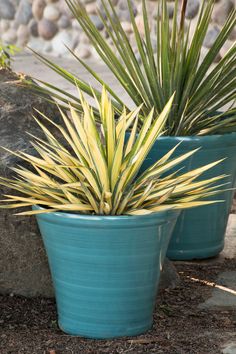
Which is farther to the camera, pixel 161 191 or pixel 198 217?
pixel 198 217

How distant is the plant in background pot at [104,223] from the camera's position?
281cm

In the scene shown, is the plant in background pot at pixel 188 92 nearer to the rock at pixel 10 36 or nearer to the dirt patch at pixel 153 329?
the dirt patch at pixel 153 329

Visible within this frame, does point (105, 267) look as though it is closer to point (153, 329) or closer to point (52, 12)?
point (153, 329)

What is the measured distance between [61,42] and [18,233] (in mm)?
6137

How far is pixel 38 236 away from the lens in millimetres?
3230

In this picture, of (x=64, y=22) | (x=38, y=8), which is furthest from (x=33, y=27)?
(x=64, y=22)

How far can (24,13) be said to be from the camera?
9.59 metres

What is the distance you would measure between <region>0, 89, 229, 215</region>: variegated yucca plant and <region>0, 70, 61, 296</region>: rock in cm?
15

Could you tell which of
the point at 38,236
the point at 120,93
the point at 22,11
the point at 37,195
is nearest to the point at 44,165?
the point at 37,195

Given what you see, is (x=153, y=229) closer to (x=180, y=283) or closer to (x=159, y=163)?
(x=159, y=163)

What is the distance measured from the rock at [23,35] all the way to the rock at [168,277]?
21.4ft

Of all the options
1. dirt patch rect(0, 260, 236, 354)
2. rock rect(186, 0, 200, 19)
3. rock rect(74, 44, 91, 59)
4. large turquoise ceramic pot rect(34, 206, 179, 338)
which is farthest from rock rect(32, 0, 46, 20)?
large turquoise ceramic pot rect(34, 206, 179, 338)

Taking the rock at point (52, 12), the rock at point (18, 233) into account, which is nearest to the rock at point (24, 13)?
the rock at point (52, 12)

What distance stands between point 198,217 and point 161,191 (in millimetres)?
873
